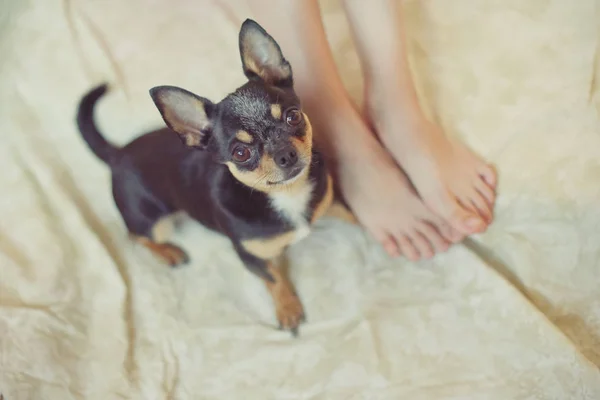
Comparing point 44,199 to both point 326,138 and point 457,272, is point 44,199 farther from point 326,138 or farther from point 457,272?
point 457,272

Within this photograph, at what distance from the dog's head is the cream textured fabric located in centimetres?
40

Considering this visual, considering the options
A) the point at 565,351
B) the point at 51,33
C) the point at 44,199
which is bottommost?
the point at 565,351

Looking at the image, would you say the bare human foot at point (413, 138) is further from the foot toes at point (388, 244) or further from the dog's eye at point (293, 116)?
the dog's eye at point (293, 116)

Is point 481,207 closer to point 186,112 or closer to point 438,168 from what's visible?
point 438,168

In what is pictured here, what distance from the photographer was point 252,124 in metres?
0.95

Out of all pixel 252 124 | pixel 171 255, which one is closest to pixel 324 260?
pixel 171 255

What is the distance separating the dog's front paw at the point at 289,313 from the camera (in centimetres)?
122

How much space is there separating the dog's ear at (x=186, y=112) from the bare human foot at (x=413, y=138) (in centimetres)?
44

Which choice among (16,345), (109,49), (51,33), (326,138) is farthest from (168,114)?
(51,33)

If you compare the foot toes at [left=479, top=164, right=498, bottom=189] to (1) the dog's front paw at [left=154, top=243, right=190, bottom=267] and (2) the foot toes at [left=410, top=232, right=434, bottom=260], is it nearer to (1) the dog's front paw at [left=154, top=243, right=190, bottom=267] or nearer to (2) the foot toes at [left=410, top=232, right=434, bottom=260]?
(2) the foot toes at [left=410, top=232, right=434, bottom=260]

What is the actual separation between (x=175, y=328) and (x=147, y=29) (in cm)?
86

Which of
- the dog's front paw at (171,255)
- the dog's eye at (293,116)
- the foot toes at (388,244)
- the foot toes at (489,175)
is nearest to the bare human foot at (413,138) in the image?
the foot toes at (489,175)

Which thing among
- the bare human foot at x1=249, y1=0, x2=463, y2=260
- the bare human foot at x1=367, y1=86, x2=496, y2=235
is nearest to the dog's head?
the bare human foot at x1=249, y1=0, x2=463, y2=260

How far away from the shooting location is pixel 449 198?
48.4 inches
